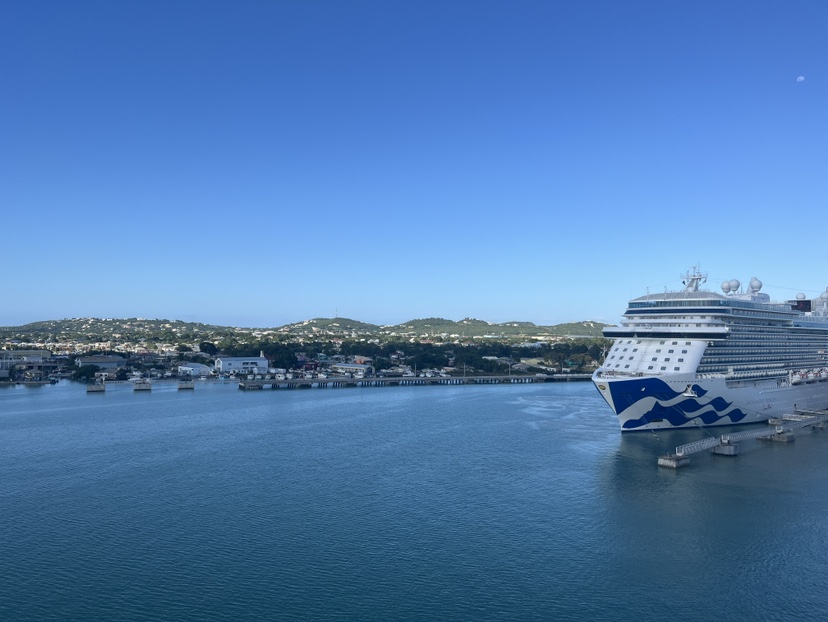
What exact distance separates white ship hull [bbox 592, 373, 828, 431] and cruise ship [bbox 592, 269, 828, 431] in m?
0.03

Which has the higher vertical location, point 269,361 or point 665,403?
point 269,361

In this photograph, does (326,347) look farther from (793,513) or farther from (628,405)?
(793,513)

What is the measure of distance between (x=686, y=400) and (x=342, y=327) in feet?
464

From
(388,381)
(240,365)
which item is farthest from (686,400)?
(240,365)

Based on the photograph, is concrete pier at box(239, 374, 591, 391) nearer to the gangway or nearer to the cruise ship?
the cruise ship

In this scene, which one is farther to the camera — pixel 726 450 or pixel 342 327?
pixel 342 327

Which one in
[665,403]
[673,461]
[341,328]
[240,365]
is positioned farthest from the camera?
[341,328]

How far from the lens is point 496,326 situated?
157875mm

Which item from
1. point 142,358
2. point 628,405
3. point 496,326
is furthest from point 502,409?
point 496,326

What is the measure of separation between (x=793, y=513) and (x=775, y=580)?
4.28 meters

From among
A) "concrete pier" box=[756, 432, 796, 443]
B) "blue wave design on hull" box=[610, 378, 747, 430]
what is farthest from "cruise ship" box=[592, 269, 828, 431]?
"concrete pier" box=[756, 432, 796, 443]

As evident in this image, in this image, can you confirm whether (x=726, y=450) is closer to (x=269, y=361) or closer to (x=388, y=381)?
(x=388, y=381)

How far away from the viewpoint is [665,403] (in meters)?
22.5

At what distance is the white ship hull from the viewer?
872 inches
